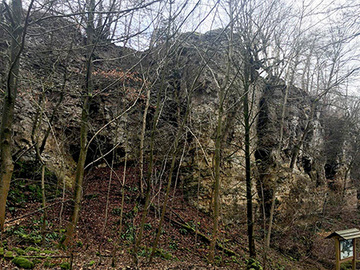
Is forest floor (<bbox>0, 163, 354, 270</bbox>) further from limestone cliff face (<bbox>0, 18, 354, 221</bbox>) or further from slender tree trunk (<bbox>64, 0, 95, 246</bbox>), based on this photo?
limestone cliff face (<bbox>0, 18, 354, 221</bbox>)

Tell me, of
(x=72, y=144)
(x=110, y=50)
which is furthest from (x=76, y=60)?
(x=72, y=144)

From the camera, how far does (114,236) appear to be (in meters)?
7.62

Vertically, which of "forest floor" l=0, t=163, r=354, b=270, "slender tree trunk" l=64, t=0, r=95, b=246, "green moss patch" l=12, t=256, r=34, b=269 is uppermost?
"slender tree trunk" l=64, t=0, r=95, b=246

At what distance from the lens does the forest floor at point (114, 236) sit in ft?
17.0

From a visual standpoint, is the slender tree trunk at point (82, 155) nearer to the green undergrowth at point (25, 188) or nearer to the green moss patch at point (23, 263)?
the green moss patch at point (23, 263)

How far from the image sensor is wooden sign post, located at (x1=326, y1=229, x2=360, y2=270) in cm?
650

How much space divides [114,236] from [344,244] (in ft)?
23.3

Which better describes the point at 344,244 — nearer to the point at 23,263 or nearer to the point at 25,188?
the point at 23,263

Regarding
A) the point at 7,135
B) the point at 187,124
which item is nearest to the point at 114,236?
the point at 7,135

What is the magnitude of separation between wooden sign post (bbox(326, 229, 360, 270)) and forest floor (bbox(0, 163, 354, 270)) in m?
2.06

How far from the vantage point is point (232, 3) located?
720 cm

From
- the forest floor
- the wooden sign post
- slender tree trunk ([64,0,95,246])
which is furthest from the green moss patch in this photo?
the wooden sign post

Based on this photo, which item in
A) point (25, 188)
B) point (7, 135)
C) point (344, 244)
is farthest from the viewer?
point (25, 188)

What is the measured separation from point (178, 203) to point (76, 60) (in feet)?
26.2
